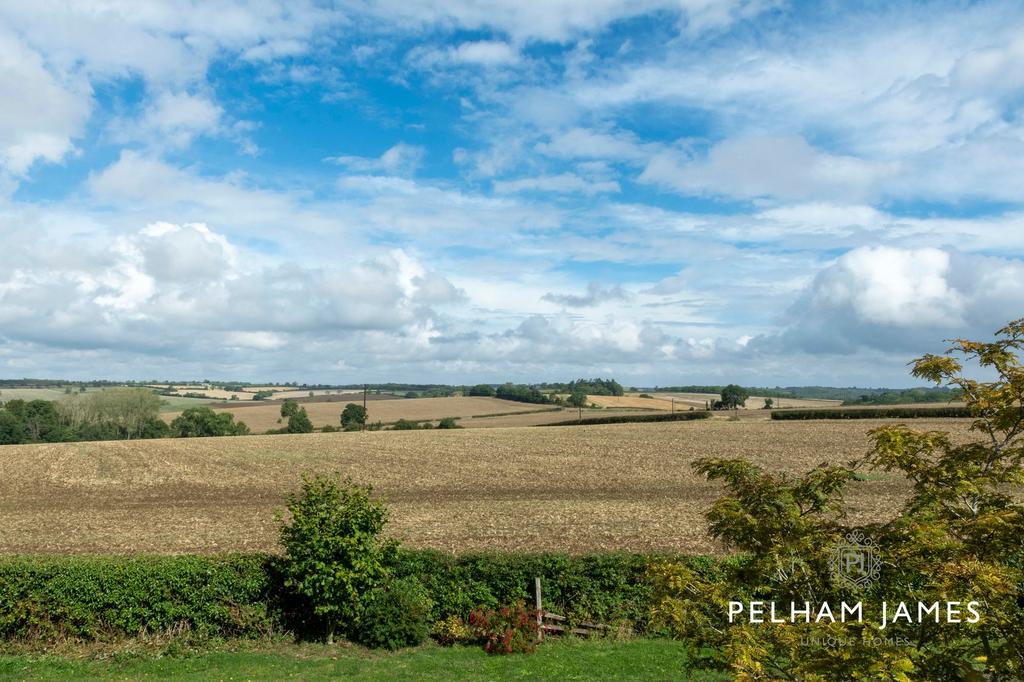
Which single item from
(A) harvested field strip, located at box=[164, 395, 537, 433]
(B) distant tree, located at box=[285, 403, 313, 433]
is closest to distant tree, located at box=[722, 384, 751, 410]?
(A) harvested field strip, located at box=[164, 395, 537, 433]

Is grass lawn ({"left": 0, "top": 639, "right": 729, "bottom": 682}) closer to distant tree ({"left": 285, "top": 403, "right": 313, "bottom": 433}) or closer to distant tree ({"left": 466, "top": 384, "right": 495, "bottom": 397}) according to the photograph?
distant tree ({"left": 285, "top": 403, "right": 313, "bottom": 433})

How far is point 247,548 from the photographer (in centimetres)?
2575

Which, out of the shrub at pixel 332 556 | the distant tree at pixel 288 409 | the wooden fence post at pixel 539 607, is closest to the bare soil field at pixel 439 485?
the wooden fence post at pixel 539 607

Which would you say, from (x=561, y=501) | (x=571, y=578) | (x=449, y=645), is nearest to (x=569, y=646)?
(x=571, y=578)

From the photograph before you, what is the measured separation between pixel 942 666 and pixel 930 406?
3541 inches

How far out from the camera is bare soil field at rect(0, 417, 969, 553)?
27.9 meters

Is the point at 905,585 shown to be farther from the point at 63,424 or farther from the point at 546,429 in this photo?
the point at 63,424

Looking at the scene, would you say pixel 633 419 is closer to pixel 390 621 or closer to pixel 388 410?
pixel 388 410

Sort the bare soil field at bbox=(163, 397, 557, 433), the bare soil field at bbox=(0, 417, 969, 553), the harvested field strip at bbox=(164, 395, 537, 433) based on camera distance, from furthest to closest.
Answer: the bare soil field at bbox=(163, 397, 557, 433) → the harvested field strip at bbox=(164, 395, 537, 433) → the bare soil field at bbox=(0, 417, 969, 553)

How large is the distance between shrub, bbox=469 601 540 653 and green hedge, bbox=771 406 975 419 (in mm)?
78573

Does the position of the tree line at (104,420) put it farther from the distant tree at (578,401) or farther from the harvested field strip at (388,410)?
the distant tree at (578,401)

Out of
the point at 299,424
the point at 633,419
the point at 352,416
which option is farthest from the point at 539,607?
the point at 352,416

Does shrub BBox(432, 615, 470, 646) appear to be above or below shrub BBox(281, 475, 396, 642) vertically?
below

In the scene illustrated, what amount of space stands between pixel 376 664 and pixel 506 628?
306 cm
